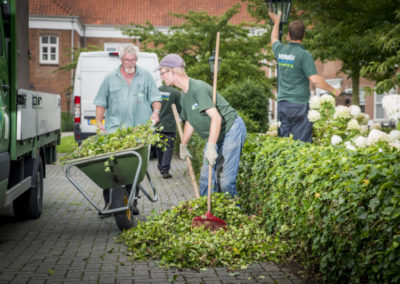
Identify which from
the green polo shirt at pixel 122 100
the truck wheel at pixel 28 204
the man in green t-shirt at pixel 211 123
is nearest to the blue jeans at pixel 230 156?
the man in green t-shirt at pixel 211 123

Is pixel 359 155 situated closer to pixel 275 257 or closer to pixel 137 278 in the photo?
pixel 275 257

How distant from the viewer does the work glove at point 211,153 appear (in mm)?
5766

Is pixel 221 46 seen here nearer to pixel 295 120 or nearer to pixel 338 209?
pixel 295 120

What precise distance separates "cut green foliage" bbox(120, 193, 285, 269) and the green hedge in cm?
21

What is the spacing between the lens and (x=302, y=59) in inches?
283

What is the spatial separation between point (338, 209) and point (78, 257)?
260 cm

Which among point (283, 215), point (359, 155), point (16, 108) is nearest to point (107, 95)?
point (16, 108)

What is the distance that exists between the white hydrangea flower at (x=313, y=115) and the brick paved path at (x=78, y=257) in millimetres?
2430

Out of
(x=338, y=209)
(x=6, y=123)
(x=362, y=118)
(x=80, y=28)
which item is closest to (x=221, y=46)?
(x=362, y=118)

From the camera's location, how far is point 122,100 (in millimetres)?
7195

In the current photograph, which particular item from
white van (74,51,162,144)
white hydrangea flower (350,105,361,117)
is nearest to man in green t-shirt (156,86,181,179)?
white van (74,51,162,144)

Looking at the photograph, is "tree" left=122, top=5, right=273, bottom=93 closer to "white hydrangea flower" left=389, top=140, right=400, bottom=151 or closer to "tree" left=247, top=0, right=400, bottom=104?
"tree" left=247, top=0, right=400, bottom=104

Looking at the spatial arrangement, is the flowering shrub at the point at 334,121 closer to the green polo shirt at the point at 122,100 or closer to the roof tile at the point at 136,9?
the green polo shirt at the point at 122,100

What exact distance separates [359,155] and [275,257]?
1.29m
